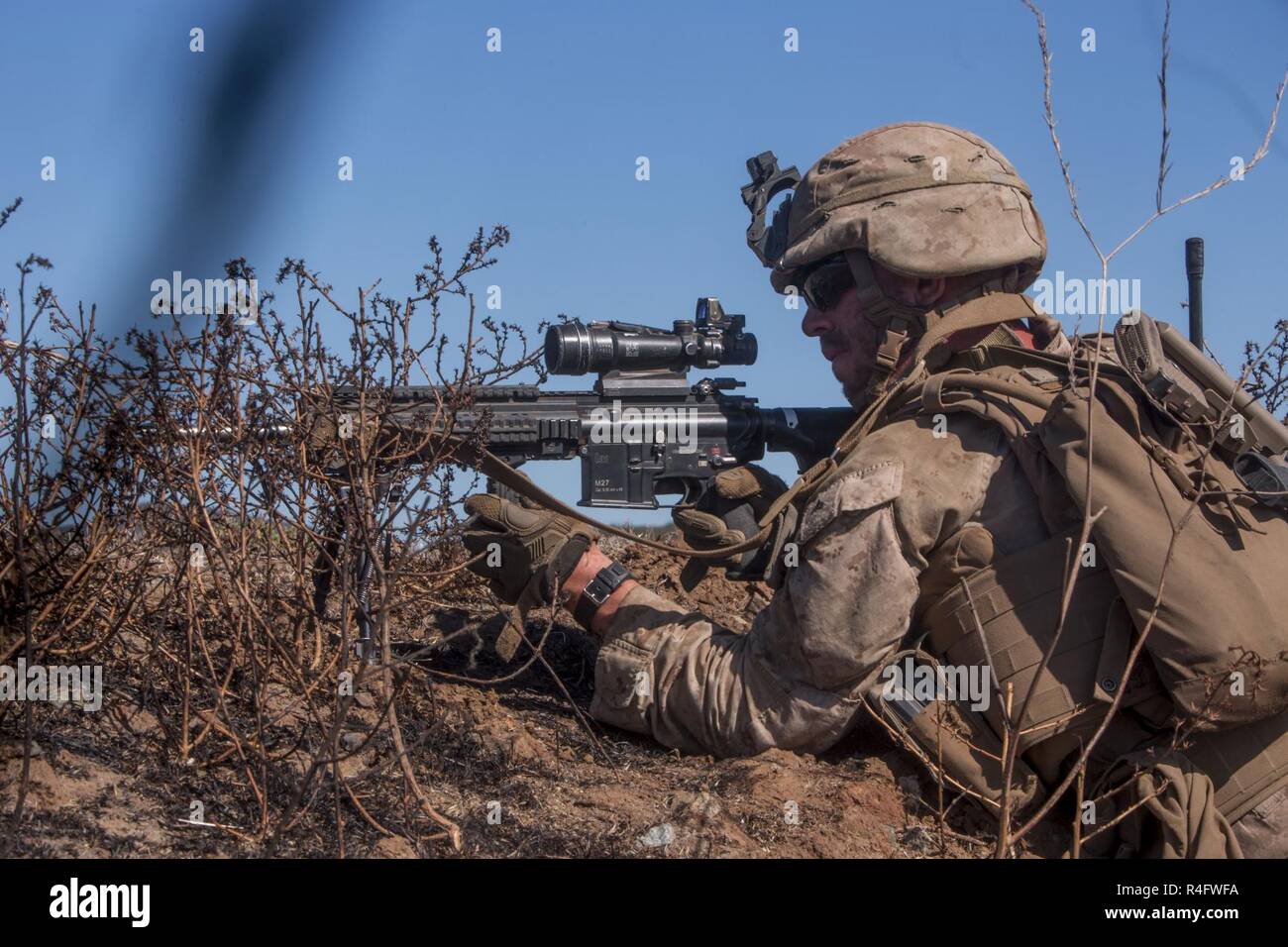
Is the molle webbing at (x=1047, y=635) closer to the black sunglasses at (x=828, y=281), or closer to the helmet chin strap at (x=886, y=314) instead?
the helmet chin strap at (x=886, y=314)

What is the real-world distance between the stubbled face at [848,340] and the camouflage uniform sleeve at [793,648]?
3.19 ft

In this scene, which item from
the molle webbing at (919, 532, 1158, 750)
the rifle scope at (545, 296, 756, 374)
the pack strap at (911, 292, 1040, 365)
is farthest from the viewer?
the rifle scope at (545, 296, 756, 374)

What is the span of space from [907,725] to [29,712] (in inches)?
99.1

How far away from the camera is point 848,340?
5.16 metres

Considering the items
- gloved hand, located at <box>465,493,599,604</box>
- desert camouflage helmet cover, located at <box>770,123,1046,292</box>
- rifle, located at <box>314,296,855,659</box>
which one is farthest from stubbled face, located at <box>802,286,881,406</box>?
gloved hand, located at <box>465,493,599,604</box>

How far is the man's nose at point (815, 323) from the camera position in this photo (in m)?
5.22

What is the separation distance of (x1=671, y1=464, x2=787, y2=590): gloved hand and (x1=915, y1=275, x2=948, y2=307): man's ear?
39.8 inches

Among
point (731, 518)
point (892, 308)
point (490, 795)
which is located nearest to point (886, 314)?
point (892, 308)

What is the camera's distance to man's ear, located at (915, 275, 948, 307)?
16.0ft

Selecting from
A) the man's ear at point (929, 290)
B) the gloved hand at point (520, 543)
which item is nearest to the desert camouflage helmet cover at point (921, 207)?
the man's ear at point (929, 290)

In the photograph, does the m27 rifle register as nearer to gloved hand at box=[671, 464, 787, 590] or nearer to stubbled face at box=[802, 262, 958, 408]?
gloved hand at box=[671, 464, 787, 590]

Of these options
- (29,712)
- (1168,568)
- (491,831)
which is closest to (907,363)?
(1168,568)

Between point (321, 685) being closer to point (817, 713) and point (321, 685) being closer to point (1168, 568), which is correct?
point (817, 713)

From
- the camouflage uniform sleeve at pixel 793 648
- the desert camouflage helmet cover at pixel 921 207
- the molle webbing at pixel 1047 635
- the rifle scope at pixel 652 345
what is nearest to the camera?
the molle webbing at pixel 1047 635
